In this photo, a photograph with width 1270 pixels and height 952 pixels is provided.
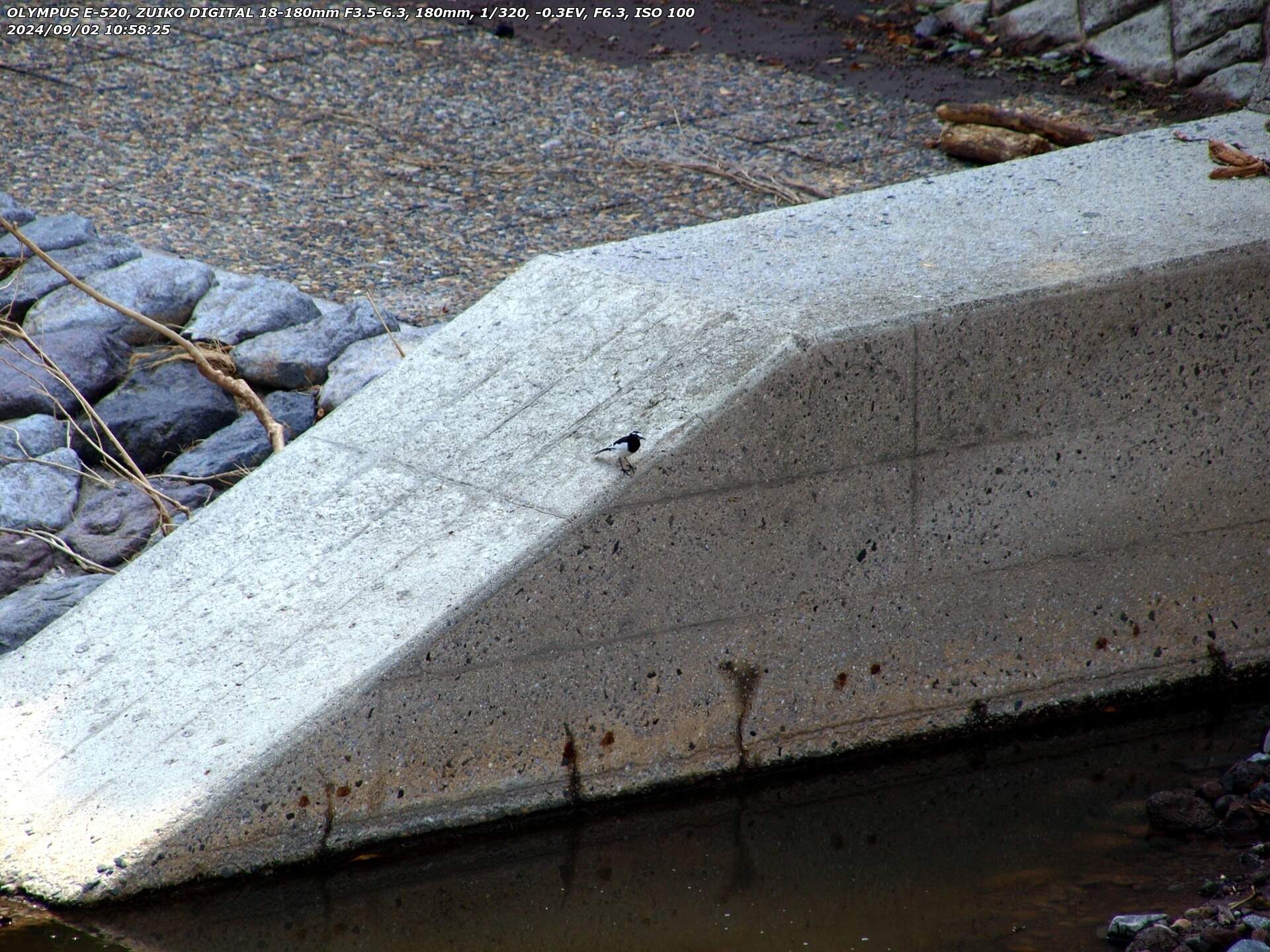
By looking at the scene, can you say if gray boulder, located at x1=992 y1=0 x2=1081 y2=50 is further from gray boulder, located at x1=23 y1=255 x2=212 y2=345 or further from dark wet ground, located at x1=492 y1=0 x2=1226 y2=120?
gray boulder, located at x1=23 y1=255 x2=212 y2=345

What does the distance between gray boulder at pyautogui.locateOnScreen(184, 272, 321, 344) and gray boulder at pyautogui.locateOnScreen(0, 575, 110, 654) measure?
1.15m

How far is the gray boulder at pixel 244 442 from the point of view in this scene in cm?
388

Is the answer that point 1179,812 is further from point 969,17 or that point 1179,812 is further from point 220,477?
point 969,17

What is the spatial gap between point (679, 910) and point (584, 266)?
60.0 inches

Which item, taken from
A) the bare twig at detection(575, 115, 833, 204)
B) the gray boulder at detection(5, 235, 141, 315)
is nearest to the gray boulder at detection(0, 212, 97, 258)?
the gray boulder at detection(5, 235, 141, 315)

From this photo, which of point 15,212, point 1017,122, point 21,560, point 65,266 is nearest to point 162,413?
point 21,560

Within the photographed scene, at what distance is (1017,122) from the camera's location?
5.51 metres

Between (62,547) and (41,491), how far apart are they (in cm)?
32

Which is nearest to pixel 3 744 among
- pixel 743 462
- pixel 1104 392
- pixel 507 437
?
pixel 507 437

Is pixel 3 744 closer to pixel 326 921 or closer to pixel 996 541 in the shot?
pixel 326 921

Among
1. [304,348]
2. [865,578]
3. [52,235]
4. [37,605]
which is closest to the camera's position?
[865,578]

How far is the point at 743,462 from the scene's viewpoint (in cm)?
279

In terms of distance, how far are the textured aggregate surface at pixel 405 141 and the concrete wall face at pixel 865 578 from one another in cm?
196

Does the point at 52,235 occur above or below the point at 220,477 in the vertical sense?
above
